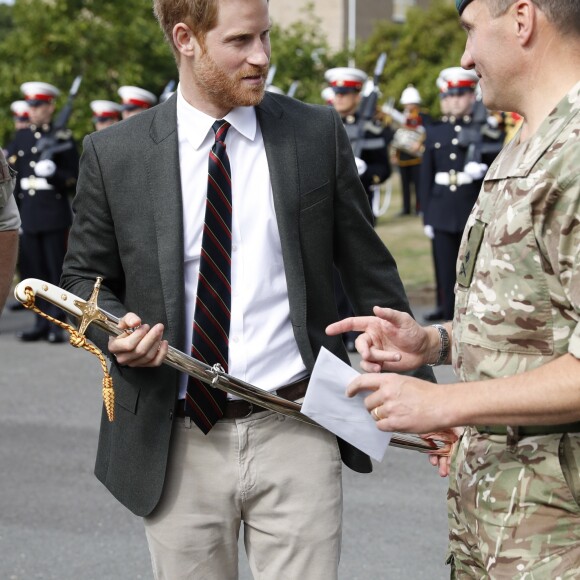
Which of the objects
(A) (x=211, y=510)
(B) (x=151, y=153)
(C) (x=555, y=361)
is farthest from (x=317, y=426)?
(C) (x=555, y=361)

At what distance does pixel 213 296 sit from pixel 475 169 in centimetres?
761

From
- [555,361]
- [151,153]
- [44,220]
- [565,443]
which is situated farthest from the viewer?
[44,220]

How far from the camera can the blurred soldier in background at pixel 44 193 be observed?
1016 centimetres

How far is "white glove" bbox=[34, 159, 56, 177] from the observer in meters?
10.1

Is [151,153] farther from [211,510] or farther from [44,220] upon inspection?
[44,220]

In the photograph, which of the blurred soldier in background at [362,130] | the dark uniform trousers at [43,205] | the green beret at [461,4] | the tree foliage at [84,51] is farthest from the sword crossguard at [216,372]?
the tree foliage at [84,51]

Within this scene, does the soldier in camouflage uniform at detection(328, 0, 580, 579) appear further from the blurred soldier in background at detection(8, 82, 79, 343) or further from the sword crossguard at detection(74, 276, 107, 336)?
the blurred soldier in background at detection(8, 82, 79, 343)

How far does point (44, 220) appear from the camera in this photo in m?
10.1

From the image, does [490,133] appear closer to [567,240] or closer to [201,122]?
[201,122]

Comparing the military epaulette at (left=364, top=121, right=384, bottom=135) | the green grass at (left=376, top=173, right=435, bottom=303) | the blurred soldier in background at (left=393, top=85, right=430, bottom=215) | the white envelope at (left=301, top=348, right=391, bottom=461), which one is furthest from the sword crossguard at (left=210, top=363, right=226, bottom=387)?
the blurred soldier in background at (left=393, top=85, right=430, bottom=215)

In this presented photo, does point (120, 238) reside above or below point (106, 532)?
above

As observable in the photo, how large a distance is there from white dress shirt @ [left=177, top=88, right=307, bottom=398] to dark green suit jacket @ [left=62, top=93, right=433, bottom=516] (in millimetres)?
40

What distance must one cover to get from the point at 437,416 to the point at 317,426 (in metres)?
0.83

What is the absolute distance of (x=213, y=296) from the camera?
→ 8.43 feet
